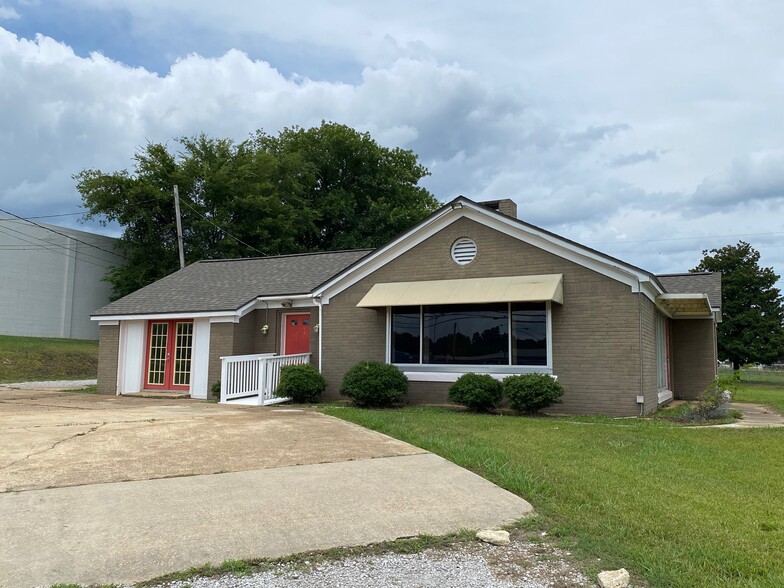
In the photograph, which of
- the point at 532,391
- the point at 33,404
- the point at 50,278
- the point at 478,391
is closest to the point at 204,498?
the point at 478,391

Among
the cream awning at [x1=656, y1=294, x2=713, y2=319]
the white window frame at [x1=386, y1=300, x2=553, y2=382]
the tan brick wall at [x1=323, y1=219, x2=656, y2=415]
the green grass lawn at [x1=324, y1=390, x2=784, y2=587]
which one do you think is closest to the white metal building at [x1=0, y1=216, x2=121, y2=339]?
the tan brick wall at [x1=323, y1=219, x2=656, y2=415]

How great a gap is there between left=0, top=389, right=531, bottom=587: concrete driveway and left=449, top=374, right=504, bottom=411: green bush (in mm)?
3898

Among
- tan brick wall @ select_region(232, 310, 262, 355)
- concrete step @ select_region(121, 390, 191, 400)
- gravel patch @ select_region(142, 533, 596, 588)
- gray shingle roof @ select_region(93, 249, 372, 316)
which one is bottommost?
gravel patch @ select_region(142, 533, 596, 588)

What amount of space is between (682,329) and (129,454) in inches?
640

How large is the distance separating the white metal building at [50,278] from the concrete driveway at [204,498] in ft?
79.7

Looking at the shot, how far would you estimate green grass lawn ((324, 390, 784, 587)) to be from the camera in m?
4.33

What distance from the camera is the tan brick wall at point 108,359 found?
18.6 meters

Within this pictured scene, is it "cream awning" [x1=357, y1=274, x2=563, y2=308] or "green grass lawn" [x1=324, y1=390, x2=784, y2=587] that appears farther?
"cream awning" [x1=357, y1=274, x2=563, y2=308]

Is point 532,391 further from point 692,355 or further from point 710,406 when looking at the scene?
point 692,355

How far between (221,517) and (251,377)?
1111cm

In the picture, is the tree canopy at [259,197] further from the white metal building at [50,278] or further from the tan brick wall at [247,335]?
the tan brick wall at [247,335]

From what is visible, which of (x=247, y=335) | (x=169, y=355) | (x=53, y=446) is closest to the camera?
(x=53, y=446)

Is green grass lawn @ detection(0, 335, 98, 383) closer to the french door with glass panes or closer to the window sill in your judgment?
the french door with glass panes

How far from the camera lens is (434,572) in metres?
4.22
